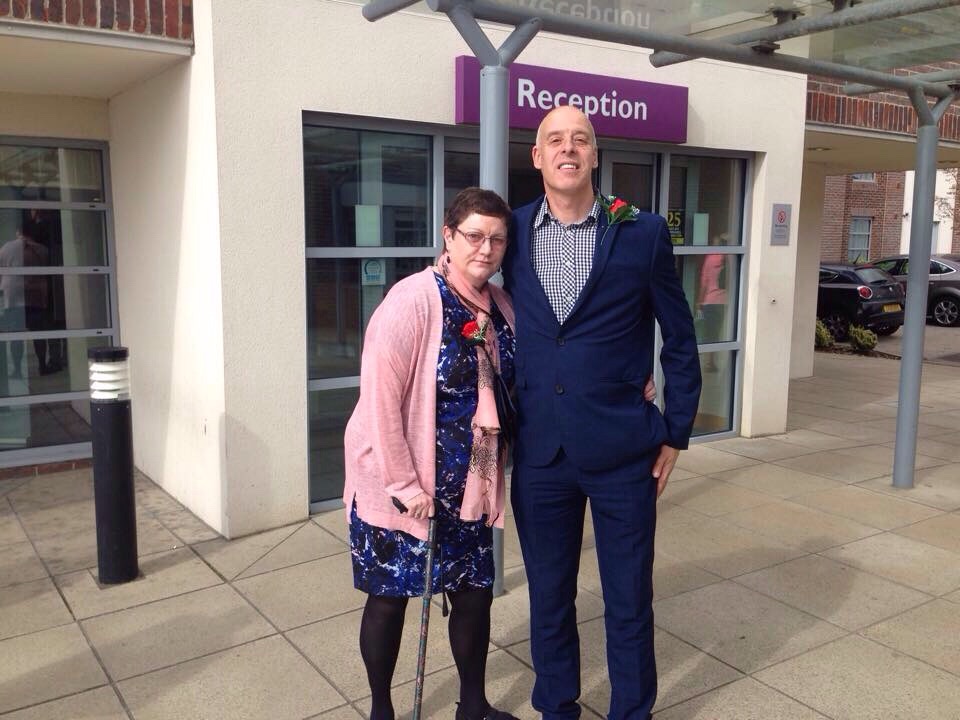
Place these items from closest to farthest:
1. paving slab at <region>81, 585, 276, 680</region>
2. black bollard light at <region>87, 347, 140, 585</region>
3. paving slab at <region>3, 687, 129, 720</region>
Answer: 1. paving slab at <region>3, 687, 129, 720</region>
2. paving slab at <region>81, 585, 276, 680</region>
3. black bollard light at <region>87, 347, 140, 585</region>

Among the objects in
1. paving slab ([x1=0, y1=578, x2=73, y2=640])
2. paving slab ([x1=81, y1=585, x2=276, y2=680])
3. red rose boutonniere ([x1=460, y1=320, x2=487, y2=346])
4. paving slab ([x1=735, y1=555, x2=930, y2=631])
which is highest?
red rose boutonniere ([x1=460, y1=320, x2=487, y2=346])

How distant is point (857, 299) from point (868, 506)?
A: 1123 centimetres

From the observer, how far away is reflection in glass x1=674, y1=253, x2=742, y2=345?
24.6ft

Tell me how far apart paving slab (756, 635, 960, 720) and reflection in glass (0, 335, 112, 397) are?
520cm

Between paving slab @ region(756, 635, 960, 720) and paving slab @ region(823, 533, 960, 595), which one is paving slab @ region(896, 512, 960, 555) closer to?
paving slab @ region(823, 533, 960, 595)

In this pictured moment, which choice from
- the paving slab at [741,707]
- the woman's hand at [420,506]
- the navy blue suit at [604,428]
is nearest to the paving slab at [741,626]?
the paving slab at [741,707]

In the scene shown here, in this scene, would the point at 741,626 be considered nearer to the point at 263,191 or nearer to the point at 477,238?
the point at 477,238

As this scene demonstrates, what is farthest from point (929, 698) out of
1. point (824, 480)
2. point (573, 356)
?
point (824, 480)

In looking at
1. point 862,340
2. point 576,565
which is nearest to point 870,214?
point 862,340

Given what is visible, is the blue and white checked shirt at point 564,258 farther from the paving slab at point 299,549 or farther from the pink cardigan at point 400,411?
the paving slab at point 299,549

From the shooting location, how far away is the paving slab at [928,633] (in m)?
A: 3.72

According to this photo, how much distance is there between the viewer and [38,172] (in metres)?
6.34

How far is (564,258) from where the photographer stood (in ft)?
9.32

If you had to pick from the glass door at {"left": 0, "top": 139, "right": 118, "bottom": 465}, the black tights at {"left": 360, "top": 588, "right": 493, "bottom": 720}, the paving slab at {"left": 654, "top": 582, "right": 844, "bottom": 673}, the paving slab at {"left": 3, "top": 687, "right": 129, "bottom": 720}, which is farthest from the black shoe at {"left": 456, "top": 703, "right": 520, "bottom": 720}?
the glass door at {"left": 0, "top": 139, "right": 118, "bottom": 465}
